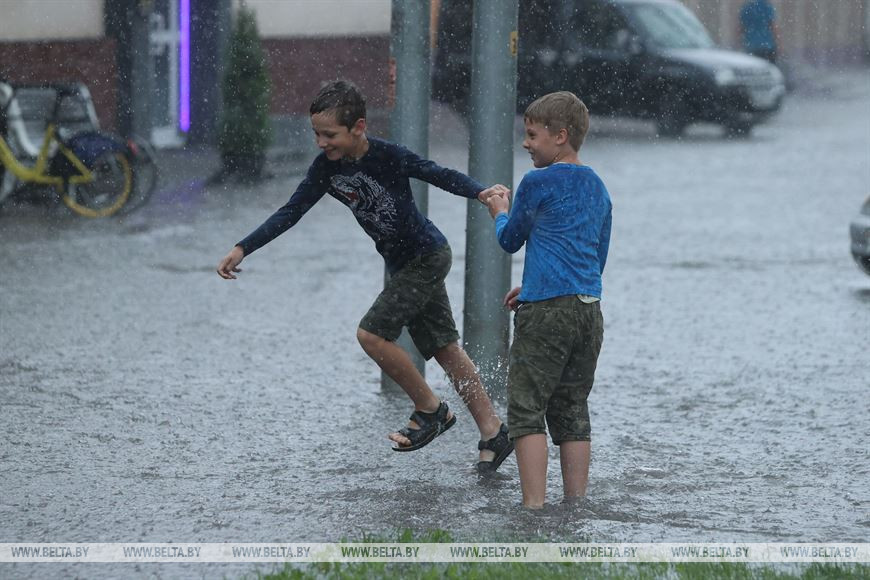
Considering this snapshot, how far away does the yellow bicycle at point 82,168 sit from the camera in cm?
1418

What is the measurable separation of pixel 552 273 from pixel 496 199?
360mm

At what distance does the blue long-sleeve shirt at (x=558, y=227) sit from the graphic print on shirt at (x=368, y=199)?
2.12 feet

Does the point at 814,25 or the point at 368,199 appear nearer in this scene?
the point at 368,199

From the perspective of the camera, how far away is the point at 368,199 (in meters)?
5.82

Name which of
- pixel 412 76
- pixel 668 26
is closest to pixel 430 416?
pixel 412 76

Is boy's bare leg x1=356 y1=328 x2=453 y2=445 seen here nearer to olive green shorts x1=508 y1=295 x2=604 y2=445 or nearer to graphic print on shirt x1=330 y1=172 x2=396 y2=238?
graphic print on shirt x1=330 y1=172 x2=396 y2=238

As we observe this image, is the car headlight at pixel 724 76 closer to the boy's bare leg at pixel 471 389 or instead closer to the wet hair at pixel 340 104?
the boy's bare leg at pixel 471 389

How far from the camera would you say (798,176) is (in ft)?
57.6

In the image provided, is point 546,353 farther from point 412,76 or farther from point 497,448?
point 412,76

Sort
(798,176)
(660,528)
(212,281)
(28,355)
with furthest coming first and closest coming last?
1. (798,176)
2. (212,281)
3. (28,355)
4. (660,528)

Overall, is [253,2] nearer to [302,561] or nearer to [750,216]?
[750,216]

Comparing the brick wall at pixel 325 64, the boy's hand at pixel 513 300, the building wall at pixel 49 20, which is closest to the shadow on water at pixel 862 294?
the boy's hand at pixel 513 300

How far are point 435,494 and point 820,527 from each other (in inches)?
52.8

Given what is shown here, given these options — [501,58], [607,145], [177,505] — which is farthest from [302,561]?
[607,145]
